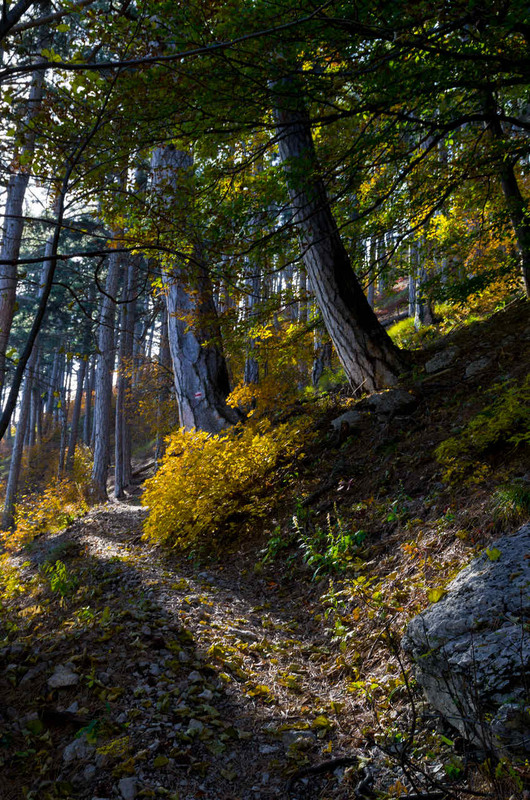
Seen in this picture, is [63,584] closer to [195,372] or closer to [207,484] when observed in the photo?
[207,484]

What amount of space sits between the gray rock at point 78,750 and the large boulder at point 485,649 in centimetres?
163

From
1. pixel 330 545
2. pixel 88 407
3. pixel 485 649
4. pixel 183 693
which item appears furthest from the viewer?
pixel 88 407

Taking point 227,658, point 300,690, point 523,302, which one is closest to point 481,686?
point 300,690

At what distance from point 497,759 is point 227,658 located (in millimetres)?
1761

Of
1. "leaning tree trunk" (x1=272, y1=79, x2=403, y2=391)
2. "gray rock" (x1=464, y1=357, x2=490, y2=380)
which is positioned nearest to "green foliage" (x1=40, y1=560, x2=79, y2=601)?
"leaning tree trunk" (x1=272, y1=79, x2=403, y2=391)

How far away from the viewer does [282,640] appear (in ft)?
10.8

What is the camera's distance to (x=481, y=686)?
1.77 m

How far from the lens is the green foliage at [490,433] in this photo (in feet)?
11.7

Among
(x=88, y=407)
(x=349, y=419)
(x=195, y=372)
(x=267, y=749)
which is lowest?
(x=267, y=749)

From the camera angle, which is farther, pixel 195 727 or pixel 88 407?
pixel 88 407

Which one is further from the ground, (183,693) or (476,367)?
(476,367)

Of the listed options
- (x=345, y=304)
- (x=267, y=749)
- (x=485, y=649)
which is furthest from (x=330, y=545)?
(x=345, y=304)

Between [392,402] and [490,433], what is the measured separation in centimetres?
181

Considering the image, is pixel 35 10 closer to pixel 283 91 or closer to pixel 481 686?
pixel 283 91
